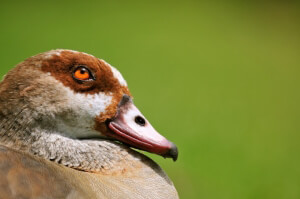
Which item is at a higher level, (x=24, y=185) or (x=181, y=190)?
(x=24, y=185)

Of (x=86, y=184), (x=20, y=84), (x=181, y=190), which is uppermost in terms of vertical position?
(x=20, y=84)

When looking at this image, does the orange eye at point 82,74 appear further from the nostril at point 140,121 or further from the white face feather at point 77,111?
the nostril at point 140,121

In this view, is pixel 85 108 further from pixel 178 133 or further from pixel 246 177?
pixel 178 133

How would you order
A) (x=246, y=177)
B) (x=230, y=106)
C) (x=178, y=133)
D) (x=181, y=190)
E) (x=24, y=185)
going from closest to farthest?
(x=24, y=185)
(x=181, y=190)
(x=246, y=177)
(x=178, y=133)
(x=230, y=106)

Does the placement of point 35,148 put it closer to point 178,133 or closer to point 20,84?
point 20,84

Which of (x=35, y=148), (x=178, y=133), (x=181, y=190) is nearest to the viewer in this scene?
(x=35, y=148)

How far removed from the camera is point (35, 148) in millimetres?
904

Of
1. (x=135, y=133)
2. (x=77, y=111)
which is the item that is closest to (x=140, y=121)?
(x=135, y=133)

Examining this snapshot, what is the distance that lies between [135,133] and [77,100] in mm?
137

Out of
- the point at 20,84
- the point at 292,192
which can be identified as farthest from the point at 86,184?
the point at 292,192

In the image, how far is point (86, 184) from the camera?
0.84 metres

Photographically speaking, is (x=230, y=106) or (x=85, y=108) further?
(x=230, y=106)

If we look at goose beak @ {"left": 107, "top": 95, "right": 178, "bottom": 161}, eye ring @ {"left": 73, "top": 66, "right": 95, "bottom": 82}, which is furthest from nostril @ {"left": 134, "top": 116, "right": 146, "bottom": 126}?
eye ring @ {"left": 73, "top": 66, "right": 95, "bottom": 82}

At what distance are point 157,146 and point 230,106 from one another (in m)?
1.82
